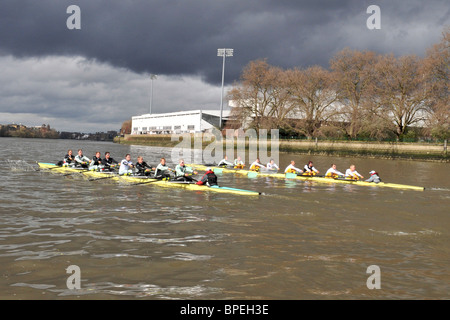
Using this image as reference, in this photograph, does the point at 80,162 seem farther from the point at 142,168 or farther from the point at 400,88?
the point at 400,88

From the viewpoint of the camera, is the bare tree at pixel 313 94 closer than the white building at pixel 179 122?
Yes

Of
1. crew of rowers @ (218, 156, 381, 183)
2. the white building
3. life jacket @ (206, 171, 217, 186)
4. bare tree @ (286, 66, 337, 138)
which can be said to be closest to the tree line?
bare tree @ (286, 66, 337, 138)

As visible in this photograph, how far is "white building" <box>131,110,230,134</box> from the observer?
113m

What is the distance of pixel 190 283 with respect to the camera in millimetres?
8133

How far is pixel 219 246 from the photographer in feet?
35.6

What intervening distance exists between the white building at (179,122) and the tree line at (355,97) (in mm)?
16997

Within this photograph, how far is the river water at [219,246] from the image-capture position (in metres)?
7.92

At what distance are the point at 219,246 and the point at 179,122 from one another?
116015mm

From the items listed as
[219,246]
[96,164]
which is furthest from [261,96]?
[219,246]

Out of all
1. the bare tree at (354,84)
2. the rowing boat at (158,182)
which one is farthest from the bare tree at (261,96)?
the rowing boat at (158,182)

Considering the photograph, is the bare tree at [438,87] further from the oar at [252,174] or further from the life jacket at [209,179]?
the life jacket at [209,179]

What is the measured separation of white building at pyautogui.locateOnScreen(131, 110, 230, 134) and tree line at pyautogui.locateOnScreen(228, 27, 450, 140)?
16997mm

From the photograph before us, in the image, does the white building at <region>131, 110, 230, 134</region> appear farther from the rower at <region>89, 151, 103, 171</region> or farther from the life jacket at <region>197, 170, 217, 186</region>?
the life jacket at <region>197, 170, 217, 186</region>

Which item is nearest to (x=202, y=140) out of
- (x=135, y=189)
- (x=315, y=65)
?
(x=315, y=65)
